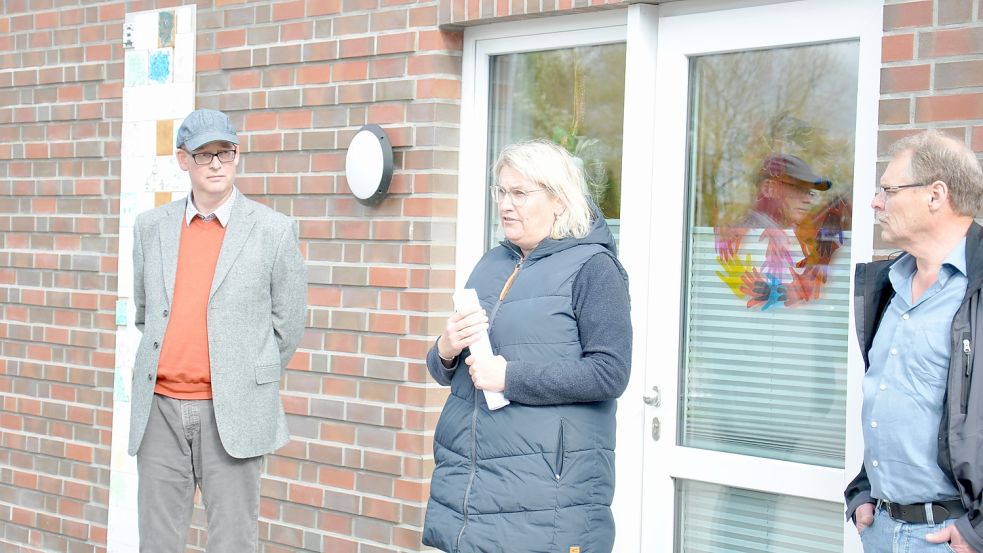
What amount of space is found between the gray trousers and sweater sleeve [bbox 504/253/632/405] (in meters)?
1.28

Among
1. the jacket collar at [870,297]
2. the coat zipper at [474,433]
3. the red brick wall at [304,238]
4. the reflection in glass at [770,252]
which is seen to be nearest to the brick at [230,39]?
the red brick wall at [304,238]

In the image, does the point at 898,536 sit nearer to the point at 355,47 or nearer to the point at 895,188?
the point at 895,188

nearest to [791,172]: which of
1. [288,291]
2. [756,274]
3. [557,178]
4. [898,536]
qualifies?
[756,274]

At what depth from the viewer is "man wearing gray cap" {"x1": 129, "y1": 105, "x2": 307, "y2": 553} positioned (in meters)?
4.12

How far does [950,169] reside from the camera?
3.01 meters

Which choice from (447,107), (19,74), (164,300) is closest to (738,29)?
(447,107)

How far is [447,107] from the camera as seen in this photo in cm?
511

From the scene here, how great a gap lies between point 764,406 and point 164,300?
2.03 metres

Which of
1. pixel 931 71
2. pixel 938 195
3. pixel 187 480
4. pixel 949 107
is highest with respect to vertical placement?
pixel 931 71

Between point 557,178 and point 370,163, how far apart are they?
68.2 inches

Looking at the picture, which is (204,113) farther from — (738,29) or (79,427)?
(79,427)

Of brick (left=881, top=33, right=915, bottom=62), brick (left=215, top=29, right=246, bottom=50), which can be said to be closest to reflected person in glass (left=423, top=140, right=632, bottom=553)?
brick (left=881, top=33, right=915, bottom=62)

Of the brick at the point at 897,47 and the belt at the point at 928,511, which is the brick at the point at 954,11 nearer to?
the brick at the point at 897,47

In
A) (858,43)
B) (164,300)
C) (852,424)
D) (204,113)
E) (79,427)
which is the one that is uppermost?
(858,43)
